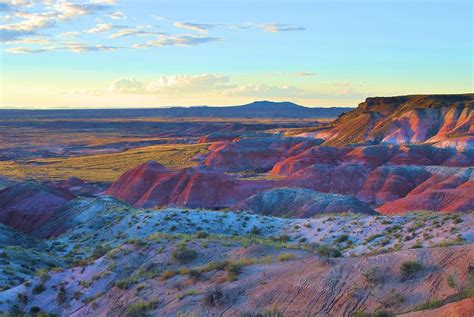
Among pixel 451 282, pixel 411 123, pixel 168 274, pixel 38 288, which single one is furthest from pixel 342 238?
pixel 411 123

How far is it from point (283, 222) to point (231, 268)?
18.3 m

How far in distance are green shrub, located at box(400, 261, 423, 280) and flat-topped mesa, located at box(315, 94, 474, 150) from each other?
76.7 meters

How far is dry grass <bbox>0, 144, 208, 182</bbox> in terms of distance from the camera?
88812 millimetres

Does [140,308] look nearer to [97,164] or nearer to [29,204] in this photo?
[29,204]

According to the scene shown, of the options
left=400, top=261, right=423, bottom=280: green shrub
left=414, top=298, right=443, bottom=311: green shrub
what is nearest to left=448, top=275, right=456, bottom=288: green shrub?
left=414, top=298, right=443, bottom=311: green shrub

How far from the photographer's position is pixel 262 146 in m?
106

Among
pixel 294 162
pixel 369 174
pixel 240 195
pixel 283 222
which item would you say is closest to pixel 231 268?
pixel 283 222

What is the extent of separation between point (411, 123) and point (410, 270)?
335 ft

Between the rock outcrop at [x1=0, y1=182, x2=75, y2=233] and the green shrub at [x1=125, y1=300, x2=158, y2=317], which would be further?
the rock outcrop at [x1=0, y1=182, x2=75, y2=233]

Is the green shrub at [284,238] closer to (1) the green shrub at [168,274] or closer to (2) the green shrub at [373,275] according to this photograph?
(1) the green shrub at [168,274]

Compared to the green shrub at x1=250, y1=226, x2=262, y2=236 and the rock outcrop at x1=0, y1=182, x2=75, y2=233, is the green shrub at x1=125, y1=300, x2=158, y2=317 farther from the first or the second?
the rock outcrop at x1=0, y1=182, x2=75, y2=233

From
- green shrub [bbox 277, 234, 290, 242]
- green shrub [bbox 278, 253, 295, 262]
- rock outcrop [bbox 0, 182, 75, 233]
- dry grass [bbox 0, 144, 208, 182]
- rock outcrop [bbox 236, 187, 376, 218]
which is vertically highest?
green shrub [bbox 278, 253, 295, 262]

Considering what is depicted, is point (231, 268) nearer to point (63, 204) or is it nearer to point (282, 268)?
point (282, 268)

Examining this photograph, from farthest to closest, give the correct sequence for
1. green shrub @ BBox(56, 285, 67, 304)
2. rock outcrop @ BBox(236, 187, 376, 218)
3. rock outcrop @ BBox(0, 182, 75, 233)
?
1. rock outcrop @ BBox(0, 182, 75, 233)
2. rock outcrop @ BBox(236, 187, 376, 218)
3. green shrub @ BBox(56, 285, 67, 304)
